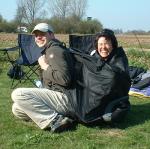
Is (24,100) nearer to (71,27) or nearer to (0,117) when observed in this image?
(0,117)

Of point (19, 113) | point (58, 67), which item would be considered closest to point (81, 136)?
point (58, 67)

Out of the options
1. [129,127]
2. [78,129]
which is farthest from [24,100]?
[129,127]

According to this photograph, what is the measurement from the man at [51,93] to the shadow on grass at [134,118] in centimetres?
43

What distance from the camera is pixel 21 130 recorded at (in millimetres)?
5184

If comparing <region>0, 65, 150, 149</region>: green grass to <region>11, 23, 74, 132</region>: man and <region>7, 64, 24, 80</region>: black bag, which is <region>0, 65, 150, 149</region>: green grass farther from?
<region>7, 64, 24, 80</region>: black bag

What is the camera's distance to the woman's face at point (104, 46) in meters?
5.44

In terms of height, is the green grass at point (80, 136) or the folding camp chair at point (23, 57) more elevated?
the folding camp chair at point (23, 57)

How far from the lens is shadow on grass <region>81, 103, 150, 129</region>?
5.44 meters

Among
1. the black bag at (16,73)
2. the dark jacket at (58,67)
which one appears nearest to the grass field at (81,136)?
the dark jacket at (58,67)

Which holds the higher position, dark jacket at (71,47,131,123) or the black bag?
dark jacket at (71,47,131,123)

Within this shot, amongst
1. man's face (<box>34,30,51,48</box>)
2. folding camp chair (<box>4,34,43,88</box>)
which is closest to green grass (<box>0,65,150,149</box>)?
man's face (<box>34,30,51,48</box>)

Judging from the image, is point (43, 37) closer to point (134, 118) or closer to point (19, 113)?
point (19, 113)

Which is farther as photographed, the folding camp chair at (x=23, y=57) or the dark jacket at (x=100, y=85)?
the folding camp chair at (x=23, y=57)

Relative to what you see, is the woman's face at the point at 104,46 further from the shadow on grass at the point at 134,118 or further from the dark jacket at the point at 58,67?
the shadow on grass at the point at 134,118
